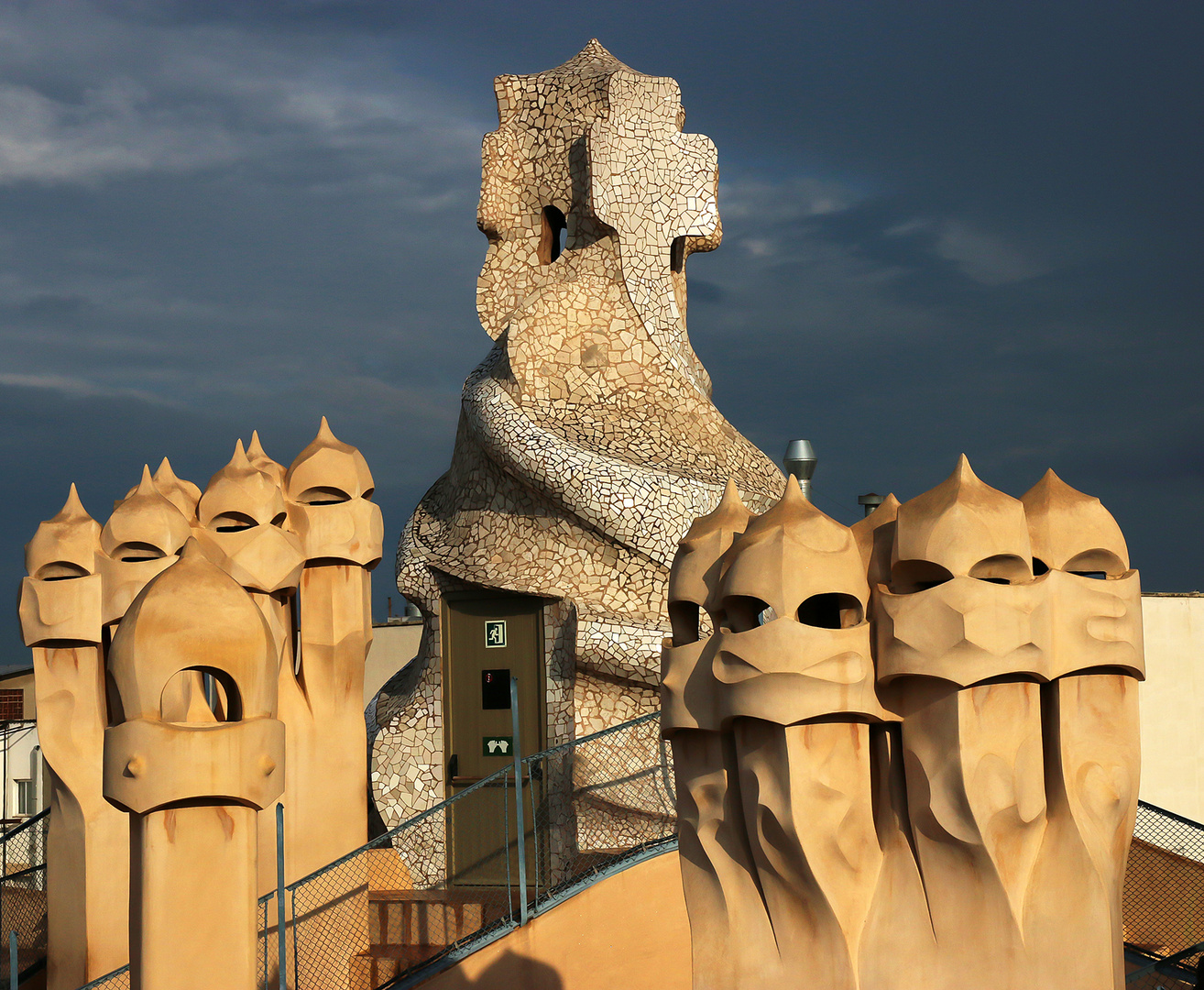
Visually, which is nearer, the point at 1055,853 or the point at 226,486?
the point at 1055,853

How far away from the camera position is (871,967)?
5.16 m

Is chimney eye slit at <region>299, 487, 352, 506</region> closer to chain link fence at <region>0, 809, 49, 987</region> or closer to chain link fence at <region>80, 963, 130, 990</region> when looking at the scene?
chain link fence at <region>0, 809, 49, 987</region>

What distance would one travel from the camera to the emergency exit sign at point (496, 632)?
10.8 meters

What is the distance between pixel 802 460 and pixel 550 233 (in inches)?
131

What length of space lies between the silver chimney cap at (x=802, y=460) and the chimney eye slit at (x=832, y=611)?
7810 millimetres

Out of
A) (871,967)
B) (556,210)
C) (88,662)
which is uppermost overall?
(556,210)

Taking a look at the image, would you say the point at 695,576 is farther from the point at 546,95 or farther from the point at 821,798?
the point at 546,95

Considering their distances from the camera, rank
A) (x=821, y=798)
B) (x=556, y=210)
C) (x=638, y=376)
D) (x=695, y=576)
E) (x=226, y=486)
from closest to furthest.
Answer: (x=821, y=798)
(x=695, y=576)
(x=226, y=486)
(x=638, y=376)
(x=556, y=210)

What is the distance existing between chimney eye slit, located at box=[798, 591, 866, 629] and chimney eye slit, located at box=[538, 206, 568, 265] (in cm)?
714

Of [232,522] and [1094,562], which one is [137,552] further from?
[1094,562]

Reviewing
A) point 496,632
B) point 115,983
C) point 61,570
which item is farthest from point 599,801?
point 61,570

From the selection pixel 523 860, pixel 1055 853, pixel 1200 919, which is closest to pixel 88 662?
pixel 523 860

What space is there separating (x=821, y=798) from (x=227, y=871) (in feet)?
8.32

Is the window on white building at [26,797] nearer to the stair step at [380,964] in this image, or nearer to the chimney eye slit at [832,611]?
the stair step at [380,964]
